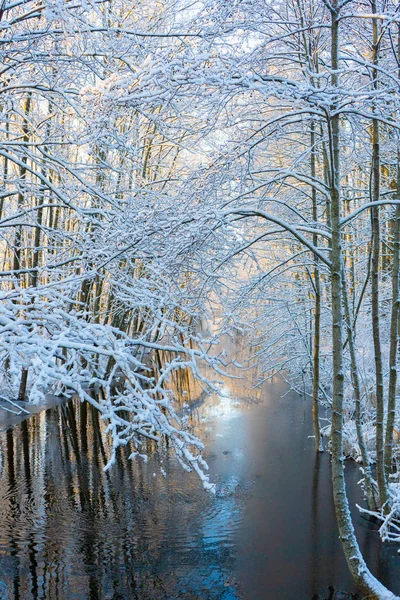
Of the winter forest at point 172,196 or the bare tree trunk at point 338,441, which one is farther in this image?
the bare tree trunk at point 338,441

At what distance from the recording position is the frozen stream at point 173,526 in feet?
20.1

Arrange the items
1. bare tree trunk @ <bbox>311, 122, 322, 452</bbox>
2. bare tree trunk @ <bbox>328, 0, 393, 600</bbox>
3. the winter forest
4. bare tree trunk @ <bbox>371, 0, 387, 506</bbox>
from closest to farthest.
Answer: the winter forest, bare tree trunk @ <bbox>328, 0, 393, 600</bbox>, bare tree trunk @ <bbox>371, 0, 387, 506</bbox>, bare tree trunk @ <bbox>311, 122, 322, 452</bbox>

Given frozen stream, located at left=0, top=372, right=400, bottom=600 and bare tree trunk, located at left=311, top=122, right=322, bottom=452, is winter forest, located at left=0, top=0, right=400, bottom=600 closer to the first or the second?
frozen stream, located at left=0, top=372, right=400, bottom=600

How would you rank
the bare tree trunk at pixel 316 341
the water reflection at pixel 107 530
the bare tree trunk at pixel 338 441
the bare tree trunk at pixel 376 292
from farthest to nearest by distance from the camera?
1. the bare tree trunk at pixel 316 341
2. the bare tree trunk at pixel 376 292
3. the water reflection at pixel 107 530
4. the bare tree trunk at pixel 338 441

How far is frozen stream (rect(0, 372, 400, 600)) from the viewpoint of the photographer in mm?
6133

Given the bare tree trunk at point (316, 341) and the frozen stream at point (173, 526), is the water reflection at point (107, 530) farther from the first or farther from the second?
the bare tree trunk at point (316, 341)

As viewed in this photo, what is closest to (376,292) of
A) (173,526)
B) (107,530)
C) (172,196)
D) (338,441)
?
(338,441)

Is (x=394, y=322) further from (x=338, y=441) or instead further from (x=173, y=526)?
(x=173, y=526)

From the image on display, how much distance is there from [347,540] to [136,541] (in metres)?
2.86

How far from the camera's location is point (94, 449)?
11.0 metres

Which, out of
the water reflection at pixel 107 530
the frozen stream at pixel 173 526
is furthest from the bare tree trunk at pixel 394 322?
the water reflection at pixel 107 530

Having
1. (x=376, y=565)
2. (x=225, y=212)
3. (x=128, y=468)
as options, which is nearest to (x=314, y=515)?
(x=376, y=565)

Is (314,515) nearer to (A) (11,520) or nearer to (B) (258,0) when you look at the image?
(A) (11,520)

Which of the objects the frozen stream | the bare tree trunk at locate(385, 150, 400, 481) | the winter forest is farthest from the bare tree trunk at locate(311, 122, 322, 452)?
the bare tree trunk at locate(385, 150, 400, 481)
